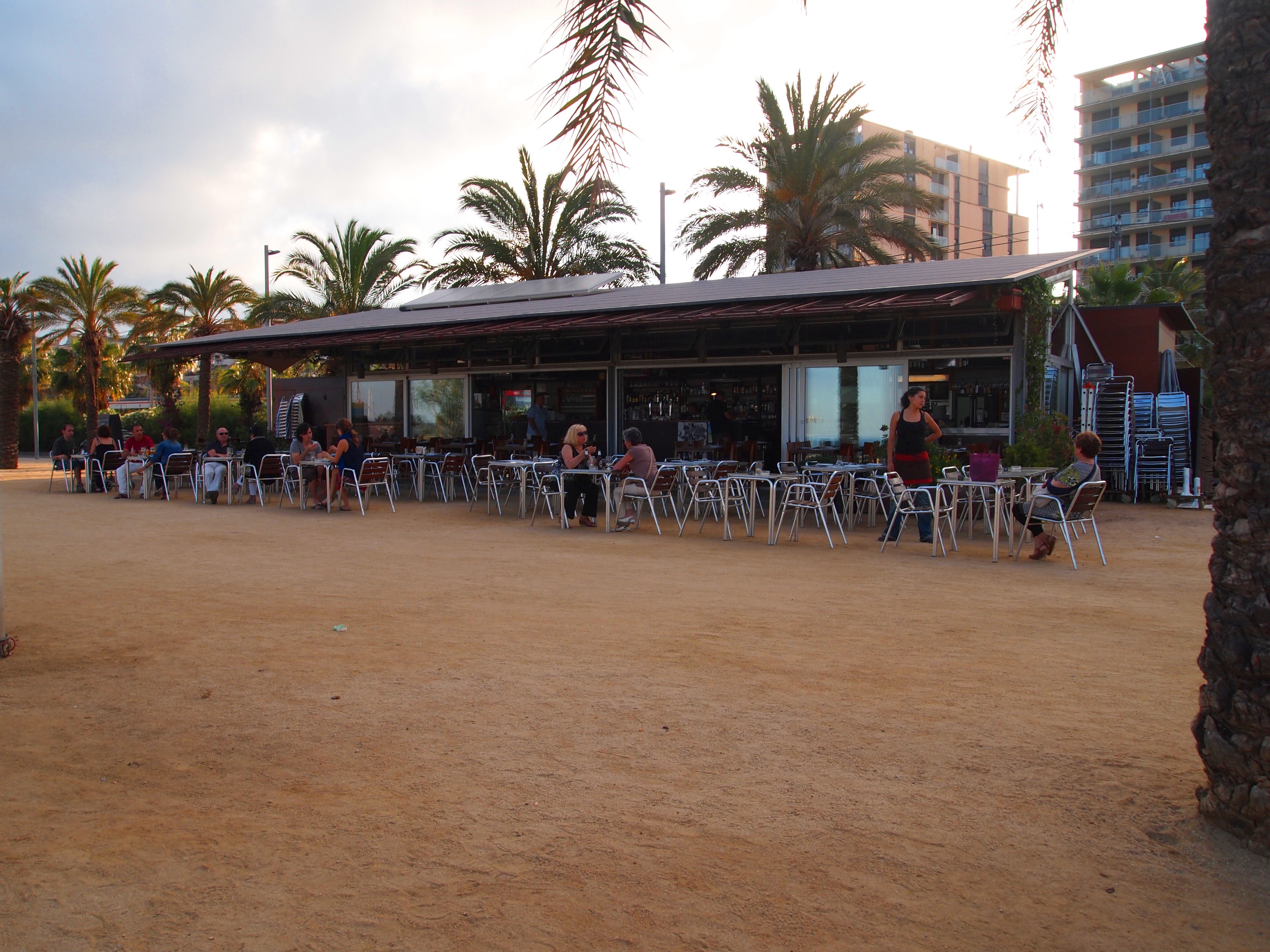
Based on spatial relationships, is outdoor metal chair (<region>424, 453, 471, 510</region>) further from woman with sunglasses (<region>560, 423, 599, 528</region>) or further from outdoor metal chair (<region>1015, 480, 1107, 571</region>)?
outdoor metal chair (<region>1015, 480, 1107, 571</region>)

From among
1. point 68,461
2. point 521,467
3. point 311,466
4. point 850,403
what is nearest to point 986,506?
point 850,403

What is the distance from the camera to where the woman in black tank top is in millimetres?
9266

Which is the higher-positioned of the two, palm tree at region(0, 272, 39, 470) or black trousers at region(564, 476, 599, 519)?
palm tree at region(0, 272, 39, 470)

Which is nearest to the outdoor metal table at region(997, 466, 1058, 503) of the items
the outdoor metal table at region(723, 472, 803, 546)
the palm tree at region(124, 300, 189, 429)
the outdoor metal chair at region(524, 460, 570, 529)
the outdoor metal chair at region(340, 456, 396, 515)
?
the outdoor metal table at region(723, 472, 803, 546)

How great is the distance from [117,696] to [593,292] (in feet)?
49.6

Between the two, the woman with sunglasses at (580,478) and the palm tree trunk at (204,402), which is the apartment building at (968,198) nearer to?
the palm tree trunk at (204,402)

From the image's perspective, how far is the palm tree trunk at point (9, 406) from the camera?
24922 mm

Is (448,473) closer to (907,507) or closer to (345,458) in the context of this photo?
(345,458)

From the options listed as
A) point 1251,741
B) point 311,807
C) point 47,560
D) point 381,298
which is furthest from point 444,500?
point 381,298

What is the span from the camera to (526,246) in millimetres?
24656

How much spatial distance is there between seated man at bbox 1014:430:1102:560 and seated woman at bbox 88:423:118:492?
49.0ft

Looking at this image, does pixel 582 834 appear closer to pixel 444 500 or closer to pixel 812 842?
pixel 812 842

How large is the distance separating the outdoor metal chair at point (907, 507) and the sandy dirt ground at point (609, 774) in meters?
2.31

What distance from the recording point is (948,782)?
3291mm
